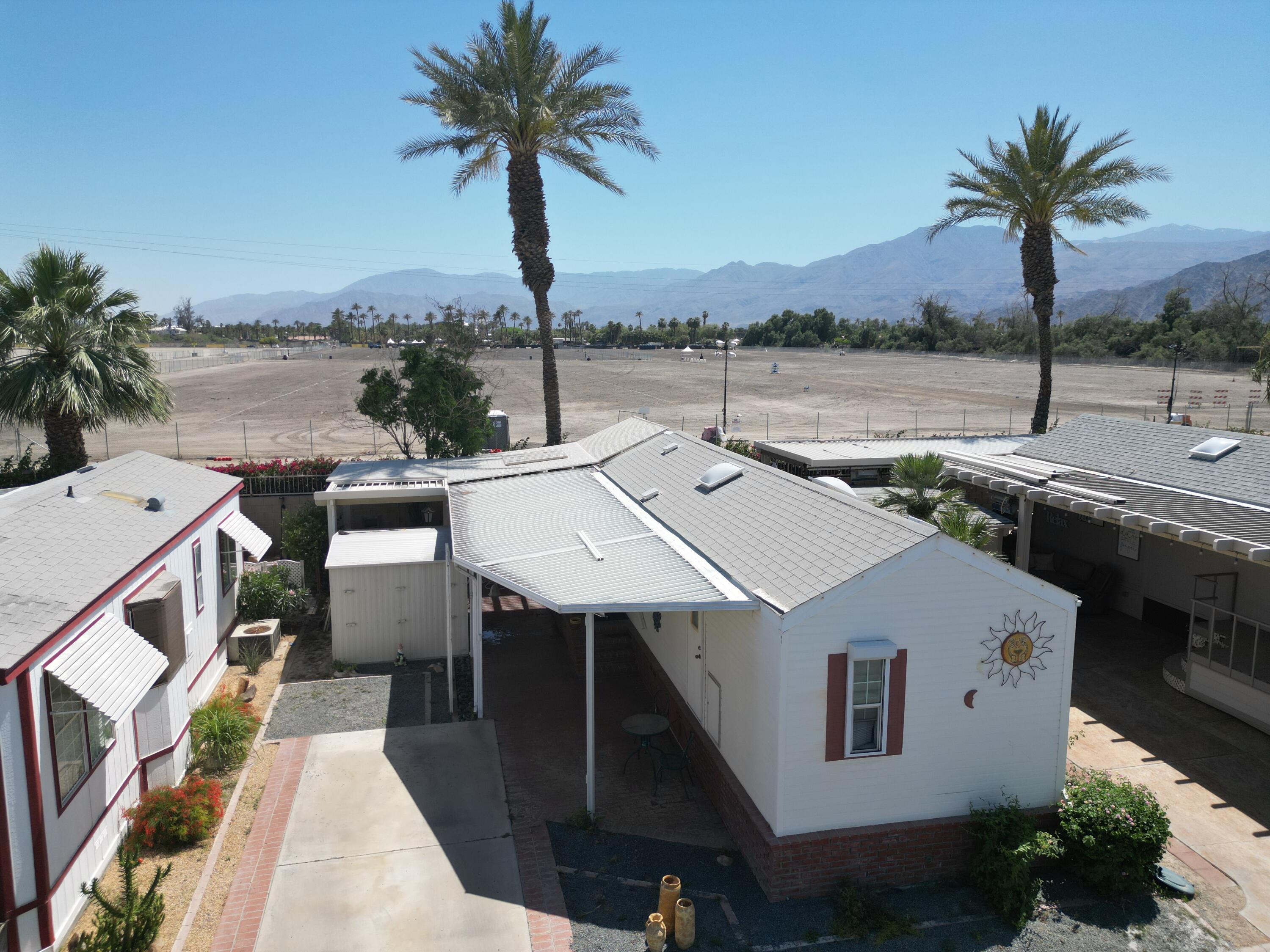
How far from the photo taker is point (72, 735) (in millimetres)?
8102

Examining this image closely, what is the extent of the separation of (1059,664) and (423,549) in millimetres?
10570

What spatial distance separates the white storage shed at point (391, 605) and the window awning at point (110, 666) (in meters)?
5.43

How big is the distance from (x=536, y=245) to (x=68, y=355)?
1279 centimetres

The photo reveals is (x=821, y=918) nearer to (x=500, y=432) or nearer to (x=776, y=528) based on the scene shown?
(x=776, y=528)

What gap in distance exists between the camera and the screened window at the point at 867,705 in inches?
335

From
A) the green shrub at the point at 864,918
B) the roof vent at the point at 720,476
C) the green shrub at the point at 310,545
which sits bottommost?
the green shrub at the point at 864,918

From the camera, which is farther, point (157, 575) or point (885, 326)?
point (885, 326)

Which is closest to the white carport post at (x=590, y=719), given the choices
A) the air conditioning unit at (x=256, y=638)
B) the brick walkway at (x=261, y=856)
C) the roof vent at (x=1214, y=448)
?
the brick walkway at (x=261, y=856)

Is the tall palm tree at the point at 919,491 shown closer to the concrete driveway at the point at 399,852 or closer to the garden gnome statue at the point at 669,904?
the concrete driveway at the point at 399,852

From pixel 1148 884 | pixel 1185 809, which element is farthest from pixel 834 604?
pixel 1185 809

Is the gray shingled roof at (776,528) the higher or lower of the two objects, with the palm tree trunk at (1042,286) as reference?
lower

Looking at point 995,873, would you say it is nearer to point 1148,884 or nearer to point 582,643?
point 1148,884

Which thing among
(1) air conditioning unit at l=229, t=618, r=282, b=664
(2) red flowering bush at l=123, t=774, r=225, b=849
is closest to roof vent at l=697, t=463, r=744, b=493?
(2) red flowering bush at l=123, t=774, r=225, b=849

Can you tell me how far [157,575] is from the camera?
11008 mm
